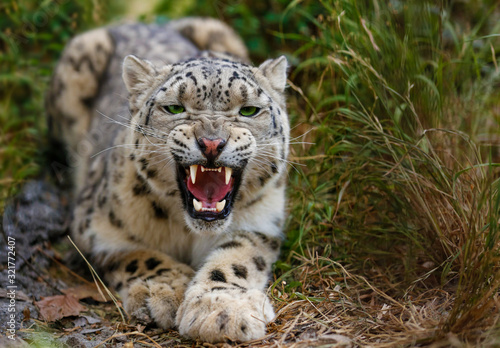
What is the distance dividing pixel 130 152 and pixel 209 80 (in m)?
0.95

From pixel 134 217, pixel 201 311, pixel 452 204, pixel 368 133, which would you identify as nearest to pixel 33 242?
pixel 134 217

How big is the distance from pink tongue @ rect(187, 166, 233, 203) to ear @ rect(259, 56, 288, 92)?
1119mm

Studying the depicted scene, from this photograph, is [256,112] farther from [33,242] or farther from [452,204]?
[33,242]

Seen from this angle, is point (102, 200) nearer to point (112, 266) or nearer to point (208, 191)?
point (112, 266)

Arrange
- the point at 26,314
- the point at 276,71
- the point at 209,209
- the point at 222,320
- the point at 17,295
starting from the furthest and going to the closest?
the point at 276,71 → the point at 17,295 → the point at 209,209 → the point at 26,314 → the point at 222,320

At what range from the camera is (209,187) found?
413cm

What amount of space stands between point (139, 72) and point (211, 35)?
3069 mm

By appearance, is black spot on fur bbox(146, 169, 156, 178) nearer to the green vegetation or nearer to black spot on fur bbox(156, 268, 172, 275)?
black spot on fur bbox(156, 268, 172, 275)

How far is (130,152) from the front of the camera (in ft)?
15.0

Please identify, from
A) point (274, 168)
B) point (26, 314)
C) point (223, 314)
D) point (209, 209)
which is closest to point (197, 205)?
point (209, 209)

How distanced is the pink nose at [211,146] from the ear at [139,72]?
1058mm

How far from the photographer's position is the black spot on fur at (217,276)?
4.10 m

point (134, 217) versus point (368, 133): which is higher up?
point (368, 133)

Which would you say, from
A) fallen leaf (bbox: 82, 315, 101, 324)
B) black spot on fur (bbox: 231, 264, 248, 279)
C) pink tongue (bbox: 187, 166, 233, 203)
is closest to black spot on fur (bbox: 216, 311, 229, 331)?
black spot on fur (bbox: 231, 264, 248, 279)
